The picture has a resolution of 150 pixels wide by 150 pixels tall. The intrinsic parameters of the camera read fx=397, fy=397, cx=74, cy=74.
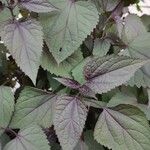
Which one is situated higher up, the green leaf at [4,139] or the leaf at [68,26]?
the leaf at [68,26]

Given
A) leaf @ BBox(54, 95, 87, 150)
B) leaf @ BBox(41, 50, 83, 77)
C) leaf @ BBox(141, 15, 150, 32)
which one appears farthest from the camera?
leaf @ BBox(141, 15, 150, 32)

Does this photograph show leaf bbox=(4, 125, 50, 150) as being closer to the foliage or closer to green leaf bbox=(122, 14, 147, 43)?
the foliage

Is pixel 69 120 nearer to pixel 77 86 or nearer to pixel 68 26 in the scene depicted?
pixel 77 86

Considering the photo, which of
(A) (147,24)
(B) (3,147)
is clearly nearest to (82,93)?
(B) (3,147)

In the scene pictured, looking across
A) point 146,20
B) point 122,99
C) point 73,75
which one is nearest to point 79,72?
point 73,75

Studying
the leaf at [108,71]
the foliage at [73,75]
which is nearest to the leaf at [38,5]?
the foliage at [73,75]

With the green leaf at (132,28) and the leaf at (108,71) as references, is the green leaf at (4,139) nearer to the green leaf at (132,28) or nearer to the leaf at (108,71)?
the leaf at (108,71)

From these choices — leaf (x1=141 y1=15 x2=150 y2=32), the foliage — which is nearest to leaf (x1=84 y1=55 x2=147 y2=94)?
the foliage
